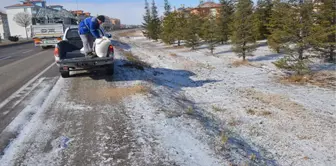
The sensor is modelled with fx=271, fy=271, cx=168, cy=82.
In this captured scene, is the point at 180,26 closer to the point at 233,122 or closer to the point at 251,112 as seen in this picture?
the point at 251,112

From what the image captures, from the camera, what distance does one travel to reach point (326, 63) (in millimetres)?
13062

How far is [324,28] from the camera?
376 inches

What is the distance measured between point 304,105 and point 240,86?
2510mm

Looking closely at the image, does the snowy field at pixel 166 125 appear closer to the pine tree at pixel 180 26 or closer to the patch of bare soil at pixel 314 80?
the patch of bare soil at pixel 314 80

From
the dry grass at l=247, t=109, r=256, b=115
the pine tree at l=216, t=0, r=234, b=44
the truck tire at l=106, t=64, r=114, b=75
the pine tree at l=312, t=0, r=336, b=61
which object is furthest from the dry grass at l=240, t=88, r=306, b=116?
the pine tree at l=216, t=0, r=234, b=44

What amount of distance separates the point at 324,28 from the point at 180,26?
1913 cm

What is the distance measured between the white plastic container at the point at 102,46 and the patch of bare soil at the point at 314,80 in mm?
6301

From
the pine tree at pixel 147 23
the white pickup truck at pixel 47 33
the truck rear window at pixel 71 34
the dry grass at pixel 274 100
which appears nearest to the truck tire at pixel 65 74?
the truck rear window at pixel 71 34

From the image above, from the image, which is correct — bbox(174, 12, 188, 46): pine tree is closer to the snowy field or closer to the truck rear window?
the truck rear window

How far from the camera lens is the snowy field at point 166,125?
12.2ft

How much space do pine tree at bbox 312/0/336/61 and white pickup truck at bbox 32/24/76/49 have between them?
61.9 ft

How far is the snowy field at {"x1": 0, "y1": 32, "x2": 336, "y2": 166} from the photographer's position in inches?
146

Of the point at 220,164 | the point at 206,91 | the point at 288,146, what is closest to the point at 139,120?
the point at 220,164

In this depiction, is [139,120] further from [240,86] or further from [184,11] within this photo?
[184,11]
